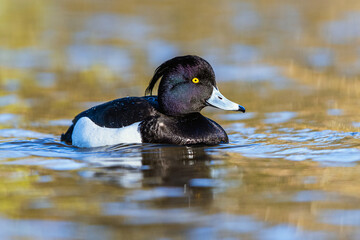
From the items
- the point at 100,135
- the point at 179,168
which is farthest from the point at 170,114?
the point at 179,168

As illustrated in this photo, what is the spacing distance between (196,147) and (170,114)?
0.56m

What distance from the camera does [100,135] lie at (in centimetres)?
783

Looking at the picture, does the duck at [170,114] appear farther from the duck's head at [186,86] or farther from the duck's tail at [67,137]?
the duck's tail at [67,137]

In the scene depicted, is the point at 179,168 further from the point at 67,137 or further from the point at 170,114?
the point at 67,137

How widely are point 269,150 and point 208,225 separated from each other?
2.90 meters

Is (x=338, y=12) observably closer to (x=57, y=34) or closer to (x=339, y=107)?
(x=57, y=34)

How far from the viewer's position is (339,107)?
10.1 m

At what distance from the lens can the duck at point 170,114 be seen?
7668 millimetres

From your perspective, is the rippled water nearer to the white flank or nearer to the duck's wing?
the white flank

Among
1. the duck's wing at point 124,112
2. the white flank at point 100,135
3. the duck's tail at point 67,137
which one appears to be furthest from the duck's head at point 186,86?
the duck's tail at point 67,137

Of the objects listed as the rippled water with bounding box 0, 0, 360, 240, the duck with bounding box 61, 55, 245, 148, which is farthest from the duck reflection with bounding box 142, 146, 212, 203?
the duck with bounding box 61, 55, 245, 148

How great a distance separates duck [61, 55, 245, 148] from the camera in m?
7.67

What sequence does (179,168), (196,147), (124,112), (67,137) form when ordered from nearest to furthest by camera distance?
(179,168), (196,147), (124,112), (67,137)

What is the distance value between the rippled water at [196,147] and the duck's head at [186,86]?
1.83ft
